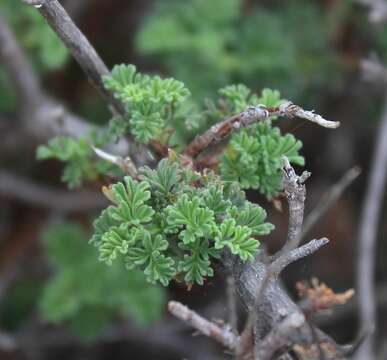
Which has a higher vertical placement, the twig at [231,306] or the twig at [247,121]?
the twig at [247,121]

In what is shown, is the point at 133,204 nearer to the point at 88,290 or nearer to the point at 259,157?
the point at 259,157

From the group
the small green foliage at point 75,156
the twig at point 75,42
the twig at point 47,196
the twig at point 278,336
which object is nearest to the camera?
the twig at point 278,336

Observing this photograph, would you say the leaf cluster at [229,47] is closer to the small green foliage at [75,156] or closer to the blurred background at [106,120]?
the blurred background at [106,120]

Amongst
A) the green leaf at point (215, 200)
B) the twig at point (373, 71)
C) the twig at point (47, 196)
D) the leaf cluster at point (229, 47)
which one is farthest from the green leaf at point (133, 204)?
the twig at point (47, 196)

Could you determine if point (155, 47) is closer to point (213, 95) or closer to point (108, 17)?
point (213, 95)

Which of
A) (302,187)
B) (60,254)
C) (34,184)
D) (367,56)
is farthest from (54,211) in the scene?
(302,187)

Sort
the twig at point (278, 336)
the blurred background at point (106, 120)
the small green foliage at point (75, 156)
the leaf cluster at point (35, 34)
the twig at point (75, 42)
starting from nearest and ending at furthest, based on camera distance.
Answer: the twig at point (278, 336)
the twig at point (75, 42)
the small green foliage at point (75, 156)
the leaf cluster at point (35, 34)
the blurred background at point (106, 120)

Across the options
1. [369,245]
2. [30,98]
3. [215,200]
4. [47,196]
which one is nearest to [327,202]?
[215,200]
